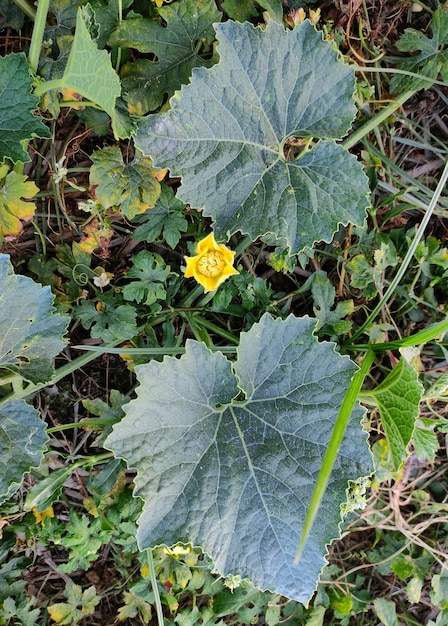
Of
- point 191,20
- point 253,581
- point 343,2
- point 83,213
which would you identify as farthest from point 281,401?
point 343,2

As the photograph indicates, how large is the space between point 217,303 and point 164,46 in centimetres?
71

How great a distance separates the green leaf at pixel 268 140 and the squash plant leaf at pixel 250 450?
0.90 ft

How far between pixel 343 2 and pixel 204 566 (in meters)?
1.81

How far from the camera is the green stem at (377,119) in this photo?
66.2 inches

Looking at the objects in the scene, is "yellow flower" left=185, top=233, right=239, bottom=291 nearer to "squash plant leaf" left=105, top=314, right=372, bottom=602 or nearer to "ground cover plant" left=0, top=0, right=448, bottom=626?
"ground cover plant" left=0, top=0, right=448, bottom=626

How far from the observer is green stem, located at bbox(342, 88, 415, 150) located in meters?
1.68

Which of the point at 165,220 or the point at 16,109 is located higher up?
the point at 16,109

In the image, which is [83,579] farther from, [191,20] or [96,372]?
[191,20]

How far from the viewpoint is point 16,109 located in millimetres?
1324

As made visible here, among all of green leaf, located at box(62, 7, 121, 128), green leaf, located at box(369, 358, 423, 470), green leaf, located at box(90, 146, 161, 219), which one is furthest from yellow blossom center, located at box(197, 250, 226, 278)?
green leaf, located at box(369, 358, 423, 470)

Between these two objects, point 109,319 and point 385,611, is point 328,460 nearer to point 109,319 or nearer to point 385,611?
point 109,319

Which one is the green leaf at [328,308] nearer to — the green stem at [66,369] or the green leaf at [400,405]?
the green leaf at [400,405]

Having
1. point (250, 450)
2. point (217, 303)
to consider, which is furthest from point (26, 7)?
point (250, 450)

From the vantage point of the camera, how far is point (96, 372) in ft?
5.94
